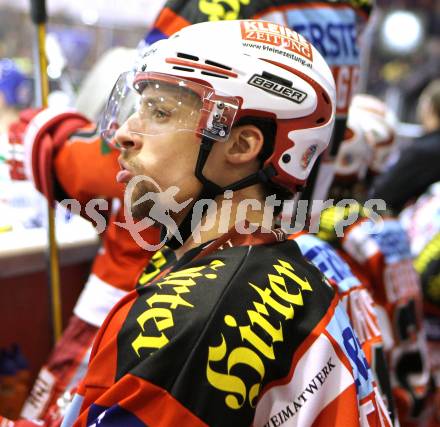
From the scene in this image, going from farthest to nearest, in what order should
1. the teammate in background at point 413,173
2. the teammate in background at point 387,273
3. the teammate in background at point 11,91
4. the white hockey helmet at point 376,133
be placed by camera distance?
the teammate in background at point 11,91, the teammate in background at point 413,173, the white hockey helmet at point 376,133, the teammate in background at point 387,273

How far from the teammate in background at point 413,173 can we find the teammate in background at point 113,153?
5.25 feet

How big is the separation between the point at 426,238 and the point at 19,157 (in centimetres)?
223

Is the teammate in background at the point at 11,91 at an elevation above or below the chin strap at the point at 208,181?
below

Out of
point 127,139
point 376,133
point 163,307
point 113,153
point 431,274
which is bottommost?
point 431,274

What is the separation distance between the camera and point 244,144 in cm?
127

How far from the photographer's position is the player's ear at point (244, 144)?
1262 millimetres

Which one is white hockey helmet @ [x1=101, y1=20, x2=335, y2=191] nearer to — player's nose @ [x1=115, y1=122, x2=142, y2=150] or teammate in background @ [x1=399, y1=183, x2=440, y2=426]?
player's nose @ [x1=115, y1=122, x2=142, y2=150]

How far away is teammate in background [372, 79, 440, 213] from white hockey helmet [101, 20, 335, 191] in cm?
225

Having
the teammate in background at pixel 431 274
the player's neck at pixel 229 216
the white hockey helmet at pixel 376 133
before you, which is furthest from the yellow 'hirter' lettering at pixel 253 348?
the teammate in background at pixel 431 274

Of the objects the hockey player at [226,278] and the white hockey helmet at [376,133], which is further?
the white hockey helmet at [376,133]

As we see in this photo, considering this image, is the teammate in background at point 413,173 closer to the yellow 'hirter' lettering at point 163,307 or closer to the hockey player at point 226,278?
the hockey player at point 226,278

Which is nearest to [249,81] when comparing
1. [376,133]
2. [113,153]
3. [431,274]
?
[113,153]

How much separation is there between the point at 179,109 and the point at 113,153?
1.69 ft

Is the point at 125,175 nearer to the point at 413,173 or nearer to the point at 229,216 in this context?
the point at 229,216
